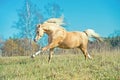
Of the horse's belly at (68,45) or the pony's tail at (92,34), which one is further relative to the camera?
the pony's tail at (92,34)

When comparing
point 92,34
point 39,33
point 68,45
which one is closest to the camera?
point 39,33

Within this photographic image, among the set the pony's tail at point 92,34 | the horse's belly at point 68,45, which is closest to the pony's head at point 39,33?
the horse's belly at point 68,45

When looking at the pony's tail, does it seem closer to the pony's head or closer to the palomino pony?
the palomino pony

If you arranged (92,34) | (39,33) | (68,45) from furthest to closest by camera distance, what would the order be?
1. (92,34)
2. (68,45)
3. (39,33)

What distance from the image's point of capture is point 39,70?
32.3ft

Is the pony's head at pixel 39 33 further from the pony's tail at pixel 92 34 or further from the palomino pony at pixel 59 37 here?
the pony's tail at pixel 92 34

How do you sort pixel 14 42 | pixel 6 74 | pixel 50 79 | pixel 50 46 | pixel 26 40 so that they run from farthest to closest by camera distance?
pixel 14 42 < pixel 26 40 < pixel 50 46 < pixel 6 74 < pixel 50 79

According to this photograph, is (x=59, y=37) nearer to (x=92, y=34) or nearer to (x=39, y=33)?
(x=39, y=33)

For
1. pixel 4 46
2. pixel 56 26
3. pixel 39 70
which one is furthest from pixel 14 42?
pixel 39 70

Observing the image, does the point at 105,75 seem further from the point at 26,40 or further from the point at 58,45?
the point at 26,40

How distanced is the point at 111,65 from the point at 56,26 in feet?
14.3

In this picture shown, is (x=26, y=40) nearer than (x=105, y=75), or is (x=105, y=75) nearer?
(x=105, y=75)

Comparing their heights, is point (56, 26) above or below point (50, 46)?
above

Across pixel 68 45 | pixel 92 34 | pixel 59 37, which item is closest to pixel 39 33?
pixel 59 37
